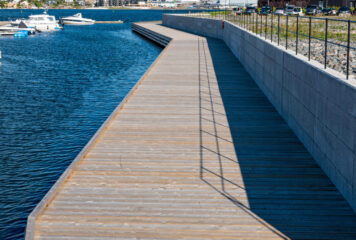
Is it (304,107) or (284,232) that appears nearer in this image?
(284,232)

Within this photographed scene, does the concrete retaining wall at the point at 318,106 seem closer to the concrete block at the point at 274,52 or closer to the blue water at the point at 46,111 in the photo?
the concrete block at the point at 274,52

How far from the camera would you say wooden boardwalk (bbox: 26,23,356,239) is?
6867 mm

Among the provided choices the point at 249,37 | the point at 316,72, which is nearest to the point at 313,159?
the point at 316,72

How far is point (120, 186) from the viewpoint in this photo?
8.38 m

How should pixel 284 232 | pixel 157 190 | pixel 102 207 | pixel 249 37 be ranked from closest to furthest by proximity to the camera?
1. pixel 284 232
2. pixel 102 207
3. pixel 157 190
4. pixel 249 37

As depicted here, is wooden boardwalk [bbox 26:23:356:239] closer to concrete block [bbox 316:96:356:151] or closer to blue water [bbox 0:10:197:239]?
concrete block [bbox 316:96:356:151]

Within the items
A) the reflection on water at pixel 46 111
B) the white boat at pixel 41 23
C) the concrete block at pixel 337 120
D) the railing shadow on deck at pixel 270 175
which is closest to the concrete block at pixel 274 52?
the railing shadow on deck at pixel 270 175

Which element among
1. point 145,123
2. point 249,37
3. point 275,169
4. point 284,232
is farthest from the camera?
point 249,37

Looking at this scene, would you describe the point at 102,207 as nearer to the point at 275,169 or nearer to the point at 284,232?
the point at 284,232

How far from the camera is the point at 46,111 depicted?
21.6 metres

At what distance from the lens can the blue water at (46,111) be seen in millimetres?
12703

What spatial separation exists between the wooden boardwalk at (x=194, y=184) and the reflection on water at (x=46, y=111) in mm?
2571

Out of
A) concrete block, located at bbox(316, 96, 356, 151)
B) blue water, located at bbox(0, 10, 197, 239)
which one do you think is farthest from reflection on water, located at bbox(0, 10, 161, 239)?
concrete block, located at bbox(316, 96, 356, 151)

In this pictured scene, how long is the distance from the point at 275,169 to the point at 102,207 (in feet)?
11.4
